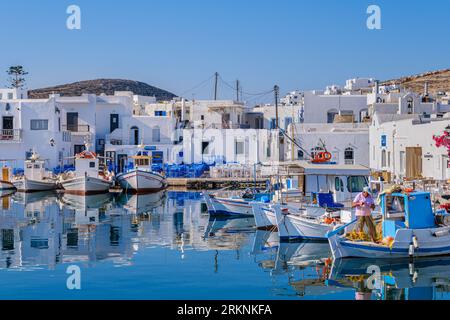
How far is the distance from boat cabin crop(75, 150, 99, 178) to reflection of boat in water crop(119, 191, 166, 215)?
2.80 metres

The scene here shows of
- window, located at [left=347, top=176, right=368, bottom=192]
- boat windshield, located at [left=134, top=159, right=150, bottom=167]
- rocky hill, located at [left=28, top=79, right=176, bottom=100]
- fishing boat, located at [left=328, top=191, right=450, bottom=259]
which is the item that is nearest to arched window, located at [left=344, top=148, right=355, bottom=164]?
boat windshield, located at [left=134, top=159, right=150, bottom=167]

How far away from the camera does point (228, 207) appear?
31234 mm

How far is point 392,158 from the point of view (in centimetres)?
3731

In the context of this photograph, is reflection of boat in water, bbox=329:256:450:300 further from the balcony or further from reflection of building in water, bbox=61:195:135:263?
the balcony

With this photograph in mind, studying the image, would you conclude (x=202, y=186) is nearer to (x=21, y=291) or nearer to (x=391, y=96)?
(x=391, y=96)

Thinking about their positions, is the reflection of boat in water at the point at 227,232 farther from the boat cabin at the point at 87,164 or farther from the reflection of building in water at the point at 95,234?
the boat cabin at the point at 87,164

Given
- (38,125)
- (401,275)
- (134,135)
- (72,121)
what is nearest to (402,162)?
(401,275)

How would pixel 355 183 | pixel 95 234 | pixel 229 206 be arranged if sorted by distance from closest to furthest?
pixel 95 234
pixel 355 183
pixel 229 206

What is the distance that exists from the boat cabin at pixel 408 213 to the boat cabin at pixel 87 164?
97.0 feet

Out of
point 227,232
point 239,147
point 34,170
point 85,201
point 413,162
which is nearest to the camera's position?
point 227,232

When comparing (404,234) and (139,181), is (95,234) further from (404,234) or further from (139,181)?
(139,181)

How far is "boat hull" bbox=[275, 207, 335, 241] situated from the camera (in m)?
22.9

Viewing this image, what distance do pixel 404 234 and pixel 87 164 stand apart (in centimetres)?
3098

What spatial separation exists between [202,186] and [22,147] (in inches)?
587
